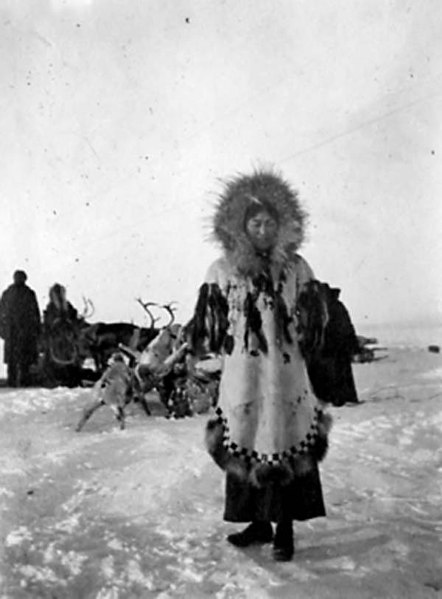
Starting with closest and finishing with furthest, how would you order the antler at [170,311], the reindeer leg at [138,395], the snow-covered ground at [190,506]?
the snow-covered ground at [190,506] → the antler at [170,311] → the reindeer leg at [138,395]

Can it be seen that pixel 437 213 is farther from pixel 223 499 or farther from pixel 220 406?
pixel 223 499

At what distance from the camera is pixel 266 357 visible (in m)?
1.39

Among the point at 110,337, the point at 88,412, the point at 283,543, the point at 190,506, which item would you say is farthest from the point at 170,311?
the point at 283,543

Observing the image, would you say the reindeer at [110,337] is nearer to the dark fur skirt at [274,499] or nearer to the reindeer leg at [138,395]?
the reindeer leg at [138,395]

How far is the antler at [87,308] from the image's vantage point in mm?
1581

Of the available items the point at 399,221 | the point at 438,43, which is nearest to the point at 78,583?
the point at 399,221

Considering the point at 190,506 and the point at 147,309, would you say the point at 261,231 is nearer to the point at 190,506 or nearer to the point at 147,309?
the point at 147,309

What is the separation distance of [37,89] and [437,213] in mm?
1001

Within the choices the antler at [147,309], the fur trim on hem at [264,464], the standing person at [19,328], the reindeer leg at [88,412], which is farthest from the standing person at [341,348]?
the standing person at [19,328]

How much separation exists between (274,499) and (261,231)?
0.55 m

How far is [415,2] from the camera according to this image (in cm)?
165

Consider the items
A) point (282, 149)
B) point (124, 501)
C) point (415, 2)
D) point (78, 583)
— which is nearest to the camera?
point (78, 583)

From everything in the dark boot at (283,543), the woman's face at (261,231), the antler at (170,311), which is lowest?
the dark boot at (283,543)

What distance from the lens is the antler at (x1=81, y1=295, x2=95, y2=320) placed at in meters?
1.58
